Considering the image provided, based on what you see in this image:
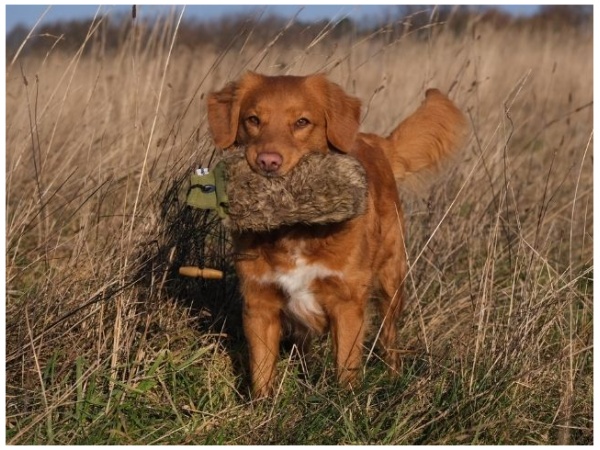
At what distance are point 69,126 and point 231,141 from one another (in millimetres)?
2516

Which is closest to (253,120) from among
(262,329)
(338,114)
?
(338,114)

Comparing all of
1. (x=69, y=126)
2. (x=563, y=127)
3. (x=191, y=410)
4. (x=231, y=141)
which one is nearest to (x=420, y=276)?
(x=231, y=141)

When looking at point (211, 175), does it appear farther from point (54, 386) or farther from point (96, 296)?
point (54, 386)

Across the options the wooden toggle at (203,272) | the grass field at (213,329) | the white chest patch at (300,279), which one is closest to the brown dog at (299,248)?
the white chest patch at (300,279)

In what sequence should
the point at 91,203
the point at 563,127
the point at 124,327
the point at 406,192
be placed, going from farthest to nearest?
the point at 563,127, the point at 406,192, the point at 91,203, the point at 124,327

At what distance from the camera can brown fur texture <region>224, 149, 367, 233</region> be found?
139 inches

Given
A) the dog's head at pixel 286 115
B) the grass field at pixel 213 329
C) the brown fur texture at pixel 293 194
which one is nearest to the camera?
the grass field at pixel 213 329

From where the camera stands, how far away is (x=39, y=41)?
6305 mm

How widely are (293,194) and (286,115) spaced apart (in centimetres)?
45

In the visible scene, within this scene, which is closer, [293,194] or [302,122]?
[293,194]

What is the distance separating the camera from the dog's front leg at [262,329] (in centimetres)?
393

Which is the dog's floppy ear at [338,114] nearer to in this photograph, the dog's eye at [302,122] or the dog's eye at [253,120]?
the dog's eye at [302,122]

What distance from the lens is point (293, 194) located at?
3.55 metres

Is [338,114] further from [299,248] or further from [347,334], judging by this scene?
[347,334]
